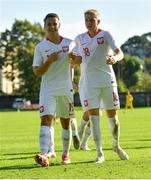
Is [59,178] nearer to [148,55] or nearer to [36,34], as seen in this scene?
[36,34]

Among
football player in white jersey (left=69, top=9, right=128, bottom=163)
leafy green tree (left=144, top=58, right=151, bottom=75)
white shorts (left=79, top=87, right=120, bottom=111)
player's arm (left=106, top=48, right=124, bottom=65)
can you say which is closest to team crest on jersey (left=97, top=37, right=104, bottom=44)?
football player in white jersey (left=69, top=9, right=128, bottom=163)

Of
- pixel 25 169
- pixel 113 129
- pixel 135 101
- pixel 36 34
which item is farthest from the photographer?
pixel 36 34

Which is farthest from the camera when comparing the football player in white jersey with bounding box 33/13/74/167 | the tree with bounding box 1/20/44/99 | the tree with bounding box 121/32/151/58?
the tree with bounding box 121/32/151/58

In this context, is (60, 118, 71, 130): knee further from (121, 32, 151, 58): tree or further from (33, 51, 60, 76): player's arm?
(121, 32, 151, 58): tree

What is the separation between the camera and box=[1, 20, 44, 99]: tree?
83062 millimetres

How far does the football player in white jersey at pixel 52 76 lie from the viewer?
31.1 feet

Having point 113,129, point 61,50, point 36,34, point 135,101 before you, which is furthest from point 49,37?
point 36,34

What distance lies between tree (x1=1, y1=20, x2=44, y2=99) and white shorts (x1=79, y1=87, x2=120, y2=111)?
7220cm

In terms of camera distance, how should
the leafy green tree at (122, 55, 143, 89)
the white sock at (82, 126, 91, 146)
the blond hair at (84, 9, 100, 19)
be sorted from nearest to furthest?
the blond hair at (84, 9, 100, 19), the white sock at (82, 126, 91, 146), the leafy green tree at (122, 55, 143, 89)

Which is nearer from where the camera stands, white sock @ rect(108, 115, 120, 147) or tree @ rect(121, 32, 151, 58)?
white sock @ rect(108, 115, 120, 147)

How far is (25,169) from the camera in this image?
9.02 metres

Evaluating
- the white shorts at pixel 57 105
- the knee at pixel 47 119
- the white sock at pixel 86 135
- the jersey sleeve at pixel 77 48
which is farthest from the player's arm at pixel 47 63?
the white sock at pixel 86 135

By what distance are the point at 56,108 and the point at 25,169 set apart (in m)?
1.23

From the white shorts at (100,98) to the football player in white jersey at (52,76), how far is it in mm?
320
